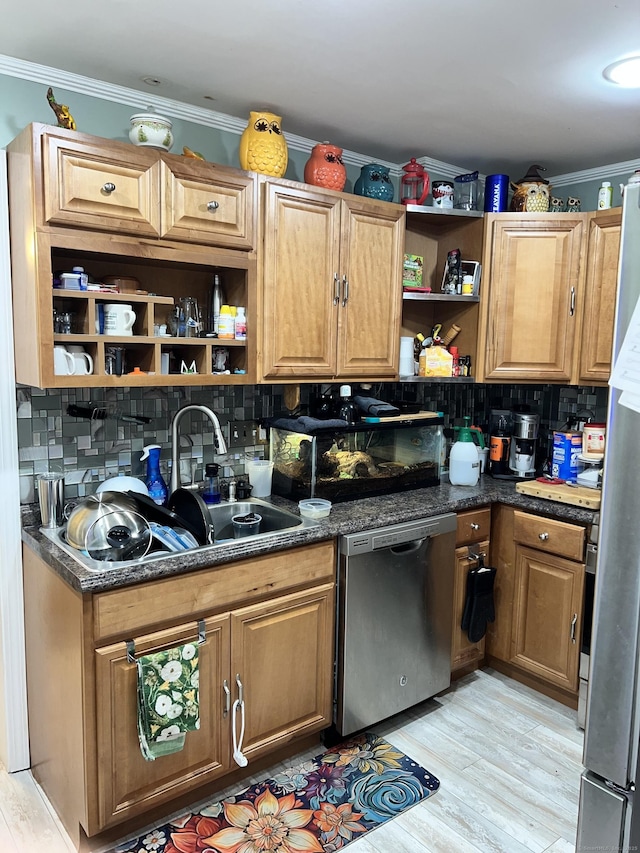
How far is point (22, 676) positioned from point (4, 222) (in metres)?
1.58

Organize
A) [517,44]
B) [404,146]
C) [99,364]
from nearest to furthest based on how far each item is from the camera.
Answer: [517,44] < [99,364] < [404,146]

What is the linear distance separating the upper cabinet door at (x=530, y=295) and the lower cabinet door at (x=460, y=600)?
85cm

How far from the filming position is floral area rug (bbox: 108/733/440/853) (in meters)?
1.92

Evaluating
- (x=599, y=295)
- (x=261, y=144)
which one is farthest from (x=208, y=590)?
(x=599, y=295)

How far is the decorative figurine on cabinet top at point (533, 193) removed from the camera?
9.52 ft

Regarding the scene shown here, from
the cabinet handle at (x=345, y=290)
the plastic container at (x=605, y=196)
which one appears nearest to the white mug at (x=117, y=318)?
the cabinet handle at (x=345, y=290)

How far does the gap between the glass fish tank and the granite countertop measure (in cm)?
6

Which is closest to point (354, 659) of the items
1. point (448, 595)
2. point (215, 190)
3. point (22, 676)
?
point (448, 595)

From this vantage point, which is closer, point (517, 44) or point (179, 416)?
point (517, 44)

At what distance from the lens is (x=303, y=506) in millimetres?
2408

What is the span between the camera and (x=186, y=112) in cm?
241

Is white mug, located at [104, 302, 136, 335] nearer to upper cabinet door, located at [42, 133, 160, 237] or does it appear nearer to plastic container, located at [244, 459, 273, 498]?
upper cabinet door, located at [42, 133, 160, 237]

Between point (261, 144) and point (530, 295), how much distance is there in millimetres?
1417

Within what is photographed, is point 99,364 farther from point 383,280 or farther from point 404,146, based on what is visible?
point 404,146
